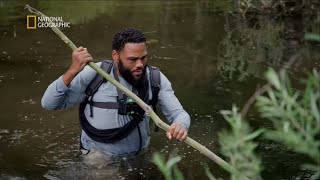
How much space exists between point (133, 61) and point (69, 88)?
687 mm

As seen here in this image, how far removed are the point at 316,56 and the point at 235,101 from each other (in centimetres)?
441

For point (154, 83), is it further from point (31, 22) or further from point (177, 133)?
point (31, 22)

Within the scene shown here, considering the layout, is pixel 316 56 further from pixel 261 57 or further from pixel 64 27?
pixel 64 27

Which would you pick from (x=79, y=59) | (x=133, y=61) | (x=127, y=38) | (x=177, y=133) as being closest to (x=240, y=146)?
(x=177, y=133)

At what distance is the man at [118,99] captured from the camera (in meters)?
5.17

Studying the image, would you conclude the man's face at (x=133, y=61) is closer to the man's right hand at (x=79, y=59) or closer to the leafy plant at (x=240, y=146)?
the man's right hand at (x=79, y=59)

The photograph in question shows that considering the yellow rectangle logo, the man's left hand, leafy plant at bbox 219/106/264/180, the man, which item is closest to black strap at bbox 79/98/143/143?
the man

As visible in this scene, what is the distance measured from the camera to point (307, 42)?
14500 millimetres

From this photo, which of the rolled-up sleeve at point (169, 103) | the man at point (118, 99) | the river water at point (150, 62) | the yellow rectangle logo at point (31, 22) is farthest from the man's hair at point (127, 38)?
the yellow rectangle logo at point (31, 22)

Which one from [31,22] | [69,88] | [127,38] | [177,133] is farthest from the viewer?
[31,22]

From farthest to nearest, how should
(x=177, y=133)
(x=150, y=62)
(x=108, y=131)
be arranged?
(x=150, y=62) < (x=108, y=131) < (x=177, y=133)

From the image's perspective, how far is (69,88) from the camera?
5098mm

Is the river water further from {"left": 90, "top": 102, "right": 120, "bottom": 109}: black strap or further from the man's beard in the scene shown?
the man's beard

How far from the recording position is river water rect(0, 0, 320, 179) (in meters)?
6.48
